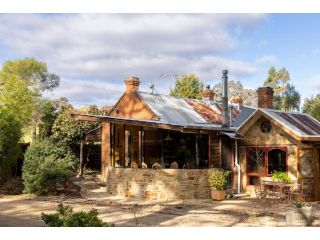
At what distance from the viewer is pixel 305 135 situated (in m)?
16.2

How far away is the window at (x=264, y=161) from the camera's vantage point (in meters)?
17.3

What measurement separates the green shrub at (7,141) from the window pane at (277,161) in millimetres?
11388

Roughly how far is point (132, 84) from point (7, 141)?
313 inches

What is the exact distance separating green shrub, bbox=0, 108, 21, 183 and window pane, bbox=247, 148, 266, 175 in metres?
10.6

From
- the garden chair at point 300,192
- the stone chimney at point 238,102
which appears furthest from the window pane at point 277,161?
the stone chimney at point 238,102

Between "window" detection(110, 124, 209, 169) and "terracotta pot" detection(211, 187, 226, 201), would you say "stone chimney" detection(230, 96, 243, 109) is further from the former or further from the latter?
"terracotta pot" detection(211, 187, 226, 201)

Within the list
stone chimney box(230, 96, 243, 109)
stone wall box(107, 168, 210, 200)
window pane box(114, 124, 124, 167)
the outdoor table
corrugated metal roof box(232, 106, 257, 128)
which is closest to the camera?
the outdoor table

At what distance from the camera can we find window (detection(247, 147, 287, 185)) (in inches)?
680

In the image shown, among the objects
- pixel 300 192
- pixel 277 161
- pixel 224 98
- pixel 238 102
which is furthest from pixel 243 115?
pixel 300 192

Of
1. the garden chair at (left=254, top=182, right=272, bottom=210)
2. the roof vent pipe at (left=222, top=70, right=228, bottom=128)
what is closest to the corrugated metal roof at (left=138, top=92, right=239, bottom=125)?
the roof vent pipe at (left=222, top=70, right=228, bottom=128)

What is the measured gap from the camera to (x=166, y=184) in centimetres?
1658

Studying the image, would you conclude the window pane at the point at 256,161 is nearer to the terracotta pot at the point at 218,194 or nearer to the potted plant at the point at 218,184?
the potted plant at the point at 218,184

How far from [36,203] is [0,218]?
3.75m

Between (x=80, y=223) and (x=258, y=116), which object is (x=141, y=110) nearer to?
(x=258, y=116)
